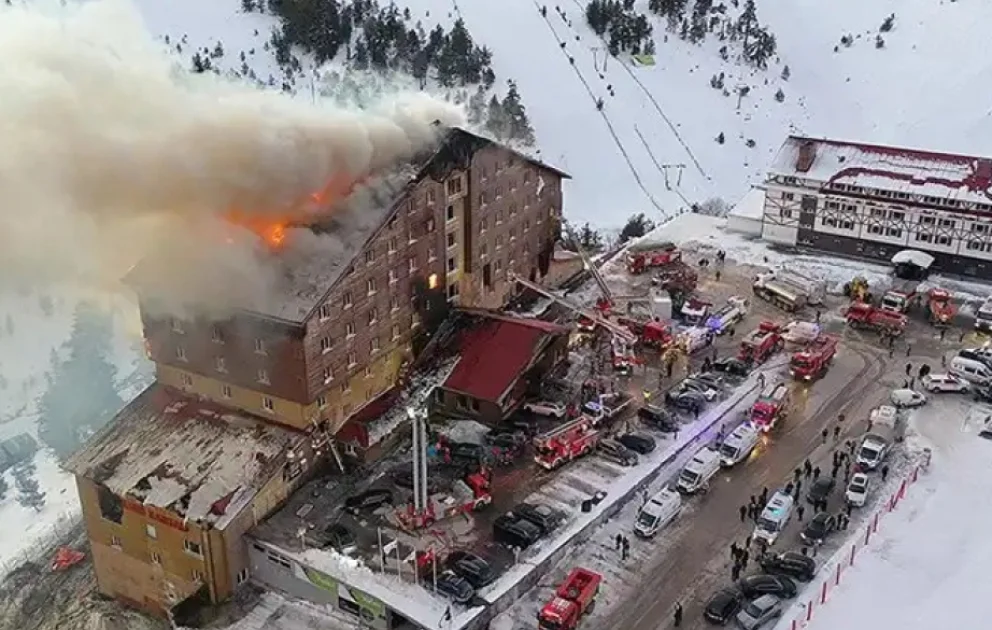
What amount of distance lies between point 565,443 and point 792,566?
9909 mm

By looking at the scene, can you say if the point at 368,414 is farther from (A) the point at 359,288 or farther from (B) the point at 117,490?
(B) the point at 117,490

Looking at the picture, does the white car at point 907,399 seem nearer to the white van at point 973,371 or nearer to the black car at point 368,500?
the white van at point 973,371

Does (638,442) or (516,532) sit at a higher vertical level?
(638,442)

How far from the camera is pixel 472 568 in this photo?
115 ft

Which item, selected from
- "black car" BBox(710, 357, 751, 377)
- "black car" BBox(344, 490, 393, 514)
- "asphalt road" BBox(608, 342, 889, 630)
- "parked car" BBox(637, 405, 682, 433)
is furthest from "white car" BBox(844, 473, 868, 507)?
"black car" BBox(344, 490, 393, 514)

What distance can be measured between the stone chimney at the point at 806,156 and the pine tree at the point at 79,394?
45.3 meters

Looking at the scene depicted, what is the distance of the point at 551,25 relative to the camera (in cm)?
11244

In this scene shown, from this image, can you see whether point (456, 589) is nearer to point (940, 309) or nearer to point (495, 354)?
point (495, 354)

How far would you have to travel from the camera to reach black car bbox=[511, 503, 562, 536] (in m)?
37.3

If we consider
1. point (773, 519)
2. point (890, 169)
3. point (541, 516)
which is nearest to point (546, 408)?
point (541, 516)

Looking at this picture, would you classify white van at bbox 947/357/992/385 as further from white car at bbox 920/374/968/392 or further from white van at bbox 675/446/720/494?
white van at bbox 675/446/720/494

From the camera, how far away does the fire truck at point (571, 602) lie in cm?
3331

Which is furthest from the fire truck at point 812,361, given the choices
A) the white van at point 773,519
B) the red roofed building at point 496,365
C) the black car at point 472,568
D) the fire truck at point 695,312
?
the black car at point 472,568

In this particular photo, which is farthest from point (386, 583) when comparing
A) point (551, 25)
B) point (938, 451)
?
point (551, 25)
